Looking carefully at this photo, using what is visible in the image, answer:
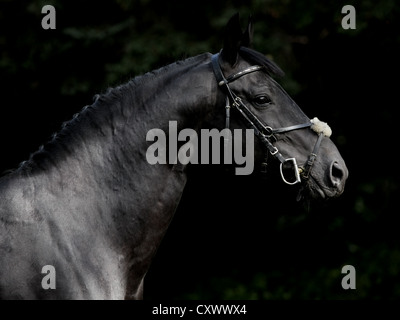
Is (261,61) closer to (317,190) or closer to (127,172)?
(317,190)

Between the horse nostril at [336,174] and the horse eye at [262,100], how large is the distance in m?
0.51

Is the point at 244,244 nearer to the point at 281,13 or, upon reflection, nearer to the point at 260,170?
the point at 281,13

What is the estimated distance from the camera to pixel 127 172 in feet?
11.7

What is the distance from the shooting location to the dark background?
7.82m

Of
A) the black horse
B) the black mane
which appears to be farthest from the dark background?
the black horse

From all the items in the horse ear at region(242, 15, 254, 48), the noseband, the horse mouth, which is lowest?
the horse mouth

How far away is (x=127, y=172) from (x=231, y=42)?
961mm

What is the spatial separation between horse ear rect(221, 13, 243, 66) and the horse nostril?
2.70 ft

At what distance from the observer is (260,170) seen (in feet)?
12.3

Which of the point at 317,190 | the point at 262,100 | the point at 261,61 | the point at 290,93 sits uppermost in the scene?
the point at 290,93

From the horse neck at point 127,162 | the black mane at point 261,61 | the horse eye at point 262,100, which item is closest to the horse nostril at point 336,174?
the horse eye at point 262,100

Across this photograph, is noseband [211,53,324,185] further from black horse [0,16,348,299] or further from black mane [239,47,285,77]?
black mane [239,47,285,77]

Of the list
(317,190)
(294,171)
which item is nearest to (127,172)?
(294,171)

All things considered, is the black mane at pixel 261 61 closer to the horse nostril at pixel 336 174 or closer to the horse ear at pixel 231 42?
the horse ear at pixel 231 42
